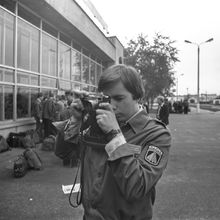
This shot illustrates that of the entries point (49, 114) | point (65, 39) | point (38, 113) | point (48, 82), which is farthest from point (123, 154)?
point (65, 39)

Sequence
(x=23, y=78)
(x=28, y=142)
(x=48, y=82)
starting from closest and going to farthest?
1. (x=28, y=142)
2. (x=23, y=78)
3. (x=48, y=82)

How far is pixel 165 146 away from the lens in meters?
1.36

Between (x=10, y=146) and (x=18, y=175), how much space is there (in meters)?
3.40

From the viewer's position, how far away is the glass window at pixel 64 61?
12914mm

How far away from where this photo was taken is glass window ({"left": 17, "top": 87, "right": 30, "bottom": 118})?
9.36 m

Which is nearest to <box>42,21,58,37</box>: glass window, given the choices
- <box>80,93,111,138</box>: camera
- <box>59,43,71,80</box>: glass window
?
<box>59,43,71,80</box>: glass window

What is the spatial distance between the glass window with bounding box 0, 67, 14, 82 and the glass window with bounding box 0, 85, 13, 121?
0.23 metres

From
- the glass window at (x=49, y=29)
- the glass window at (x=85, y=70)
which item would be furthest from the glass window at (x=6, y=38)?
the glass window at (x=85, y=70)

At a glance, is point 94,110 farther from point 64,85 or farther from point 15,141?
point 64,85

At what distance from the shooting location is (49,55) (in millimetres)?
11797

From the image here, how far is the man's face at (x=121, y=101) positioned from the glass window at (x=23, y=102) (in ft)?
28.1

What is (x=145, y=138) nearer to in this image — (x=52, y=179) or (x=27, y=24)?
(x=52, y=179)

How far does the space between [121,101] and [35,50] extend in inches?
395

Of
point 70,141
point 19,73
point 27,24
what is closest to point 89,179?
point 70,141
